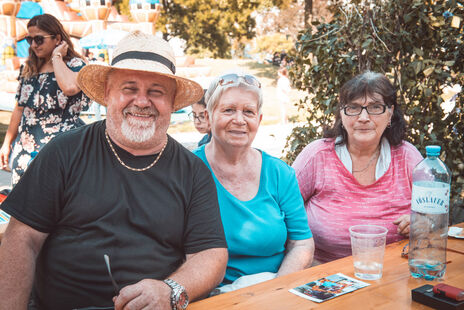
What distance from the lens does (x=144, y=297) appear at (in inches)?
66.1

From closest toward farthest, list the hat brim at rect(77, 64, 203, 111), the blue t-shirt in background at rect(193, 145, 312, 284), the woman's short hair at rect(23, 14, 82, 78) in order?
the hat brim at rect(77, 64, 203, 111) < the blue t-shirt in background at rect(193, 145, 312, 284) < the woman's short hair at rect(23, 14, 82, 78)

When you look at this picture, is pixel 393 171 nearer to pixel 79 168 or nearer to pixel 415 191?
pixel 415 191

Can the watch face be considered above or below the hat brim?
below

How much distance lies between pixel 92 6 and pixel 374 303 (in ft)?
60.9

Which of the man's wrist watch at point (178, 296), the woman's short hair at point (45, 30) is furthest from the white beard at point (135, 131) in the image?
the woman's short hair at point (45, 30)

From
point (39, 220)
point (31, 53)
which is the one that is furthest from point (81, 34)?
point (39, 220)

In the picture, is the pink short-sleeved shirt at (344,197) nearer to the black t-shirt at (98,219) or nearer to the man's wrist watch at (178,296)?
the black t-shirt at (98,219)

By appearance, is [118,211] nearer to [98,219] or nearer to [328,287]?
[98,219]

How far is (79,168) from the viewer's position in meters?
2.00

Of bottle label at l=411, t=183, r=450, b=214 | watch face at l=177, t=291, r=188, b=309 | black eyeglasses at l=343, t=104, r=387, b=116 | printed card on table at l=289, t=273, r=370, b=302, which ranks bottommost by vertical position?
watch face at l=177, t=291, r=188, b=309

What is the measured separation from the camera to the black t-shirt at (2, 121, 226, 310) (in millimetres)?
1934

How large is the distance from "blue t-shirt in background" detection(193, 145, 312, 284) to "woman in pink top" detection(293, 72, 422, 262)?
0.37 m

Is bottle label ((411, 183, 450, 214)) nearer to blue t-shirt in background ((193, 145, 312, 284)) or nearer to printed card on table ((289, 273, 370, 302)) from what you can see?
printed card on table ((289, 273, 370, 302))

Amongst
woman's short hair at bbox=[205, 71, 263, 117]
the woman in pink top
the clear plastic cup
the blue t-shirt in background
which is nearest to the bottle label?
the clear plastic cup
